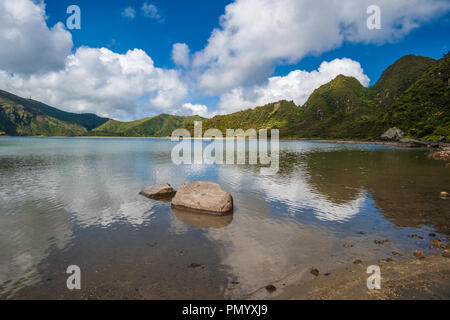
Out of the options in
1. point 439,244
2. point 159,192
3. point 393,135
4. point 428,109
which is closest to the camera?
point 439,244

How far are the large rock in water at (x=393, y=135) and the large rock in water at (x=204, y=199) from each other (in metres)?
150

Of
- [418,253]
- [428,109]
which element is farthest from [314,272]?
[428,109]

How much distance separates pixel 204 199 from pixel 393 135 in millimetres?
155866

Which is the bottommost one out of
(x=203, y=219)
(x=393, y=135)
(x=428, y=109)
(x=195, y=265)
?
(x=195, y=265)

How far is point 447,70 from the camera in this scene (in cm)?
15300

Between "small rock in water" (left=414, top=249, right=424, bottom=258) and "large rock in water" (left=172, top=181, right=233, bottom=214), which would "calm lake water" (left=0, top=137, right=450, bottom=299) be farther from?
"large rock in water" (left=172, top=181, right=233, bottom=214)

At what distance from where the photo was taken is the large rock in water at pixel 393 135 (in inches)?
4911

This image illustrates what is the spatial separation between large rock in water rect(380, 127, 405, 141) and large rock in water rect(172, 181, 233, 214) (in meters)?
150

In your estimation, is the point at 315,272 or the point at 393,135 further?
the point at 393,135

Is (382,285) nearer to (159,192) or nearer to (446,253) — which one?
(446,253)

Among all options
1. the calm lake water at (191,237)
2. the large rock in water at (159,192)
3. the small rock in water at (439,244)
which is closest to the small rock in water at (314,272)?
the calm lake water at (191,237)

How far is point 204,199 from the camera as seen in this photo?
16.3 m
